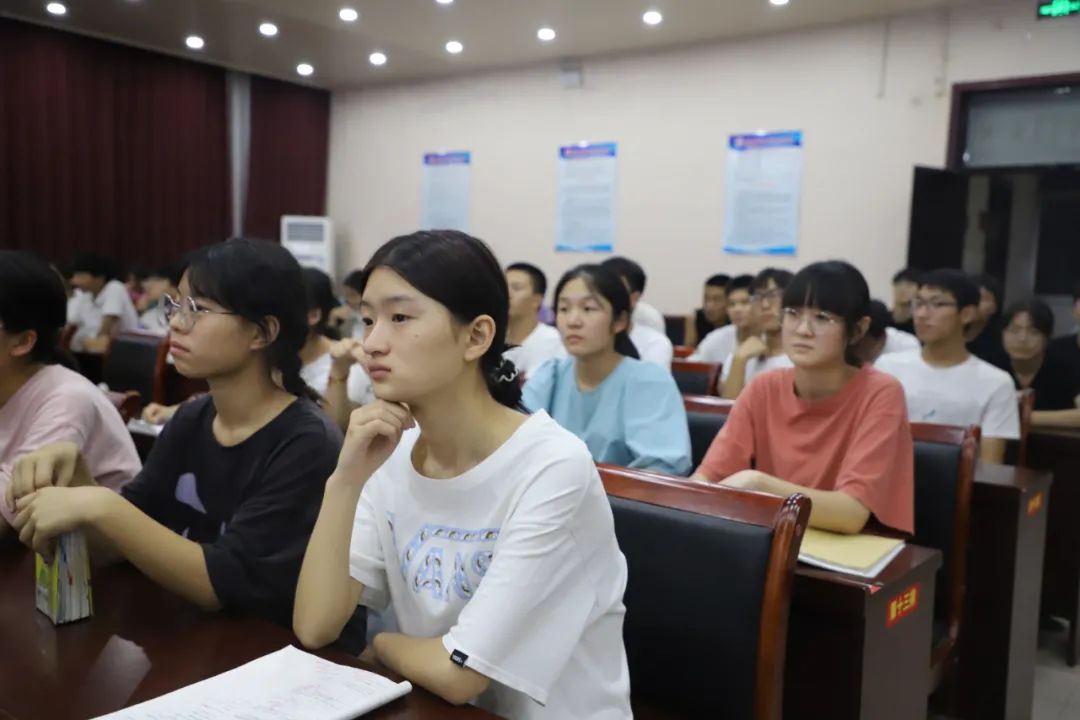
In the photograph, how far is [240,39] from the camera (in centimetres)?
691

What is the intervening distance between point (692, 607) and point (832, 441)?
841 mm

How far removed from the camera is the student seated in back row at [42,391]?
170 cm

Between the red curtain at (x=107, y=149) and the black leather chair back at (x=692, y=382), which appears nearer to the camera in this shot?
the black leather chair back at (x=692, y=382)

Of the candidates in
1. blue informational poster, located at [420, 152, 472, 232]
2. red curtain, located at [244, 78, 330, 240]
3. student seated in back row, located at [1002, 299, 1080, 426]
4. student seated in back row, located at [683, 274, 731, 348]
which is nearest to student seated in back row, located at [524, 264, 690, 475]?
student seated in back row, located at [1002, 299, 1080, 426]

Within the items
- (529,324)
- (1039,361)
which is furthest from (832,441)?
(1039,361)

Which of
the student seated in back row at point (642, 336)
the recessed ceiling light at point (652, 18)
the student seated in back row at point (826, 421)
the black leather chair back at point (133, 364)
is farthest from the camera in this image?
the recessed ceiling light at point (652, 18)

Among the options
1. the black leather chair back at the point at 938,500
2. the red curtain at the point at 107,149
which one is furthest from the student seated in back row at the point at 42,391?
the red curtain at the point at 107,149

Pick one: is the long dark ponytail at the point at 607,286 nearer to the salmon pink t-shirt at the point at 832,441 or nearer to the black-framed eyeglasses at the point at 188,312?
the salmon pink t-shirt at the point at 832,441

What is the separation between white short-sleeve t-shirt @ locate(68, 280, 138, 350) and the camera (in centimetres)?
629

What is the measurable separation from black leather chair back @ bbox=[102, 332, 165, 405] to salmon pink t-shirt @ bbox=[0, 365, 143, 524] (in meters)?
2.06

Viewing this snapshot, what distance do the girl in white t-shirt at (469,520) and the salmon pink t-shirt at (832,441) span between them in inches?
39.1

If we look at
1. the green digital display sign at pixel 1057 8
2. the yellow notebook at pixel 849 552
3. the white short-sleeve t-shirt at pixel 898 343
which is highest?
the green digital display sign at pixel 1057 8

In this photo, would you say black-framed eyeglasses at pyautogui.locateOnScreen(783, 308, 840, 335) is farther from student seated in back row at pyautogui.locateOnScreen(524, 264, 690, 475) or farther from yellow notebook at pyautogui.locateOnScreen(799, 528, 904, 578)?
yellow notebook at pyautogui.locateOnScreen(799, 528, 904, 578)

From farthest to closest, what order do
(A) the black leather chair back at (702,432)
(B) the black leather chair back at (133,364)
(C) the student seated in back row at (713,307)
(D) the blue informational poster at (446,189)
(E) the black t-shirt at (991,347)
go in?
(D) the blue informational poster at (446,189) < (C) the student seated in back row at (713,307) < (E) the black t-shirt at (991,347) < (B) the black leather chair back at (133,364) < (A) the black leather chair back at (702,432)
